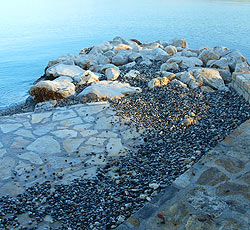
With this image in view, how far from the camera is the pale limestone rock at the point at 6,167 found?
4.68 metres

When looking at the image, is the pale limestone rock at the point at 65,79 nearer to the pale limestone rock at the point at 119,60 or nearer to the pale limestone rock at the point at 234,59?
the pale limestone rock at the point at 119,60

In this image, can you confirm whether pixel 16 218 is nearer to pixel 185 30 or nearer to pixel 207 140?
pixel 207 140

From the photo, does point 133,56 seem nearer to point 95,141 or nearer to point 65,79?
point 65,79

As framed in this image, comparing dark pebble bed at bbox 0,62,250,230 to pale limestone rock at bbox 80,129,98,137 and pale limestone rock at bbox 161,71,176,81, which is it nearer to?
pale limestone rock at bbox 80,129,98,137

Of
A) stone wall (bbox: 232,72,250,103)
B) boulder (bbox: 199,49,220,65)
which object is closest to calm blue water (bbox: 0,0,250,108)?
boulder (bbox: 199,49,220,65)

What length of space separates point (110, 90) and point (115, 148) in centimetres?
264

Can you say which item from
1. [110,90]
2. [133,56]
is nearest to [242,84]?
[110,90]

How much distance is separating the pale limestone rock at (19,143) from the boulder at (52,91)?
2.46 m

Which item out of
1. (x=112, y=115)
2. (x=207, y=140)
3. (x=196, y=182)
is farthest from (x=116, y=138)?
(x=196, y=182)

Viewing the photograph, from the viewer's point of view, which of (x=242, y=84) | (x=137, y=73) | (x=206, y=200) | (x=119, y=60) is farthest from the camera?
(x=119, y=60)

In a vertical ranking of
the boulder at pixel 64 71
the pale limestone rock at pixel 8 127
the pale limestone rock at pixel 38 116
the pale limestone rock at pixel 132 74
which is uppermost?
the pale limestone rock at pixel 132 74

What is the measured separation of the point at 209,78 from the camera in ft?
25.6

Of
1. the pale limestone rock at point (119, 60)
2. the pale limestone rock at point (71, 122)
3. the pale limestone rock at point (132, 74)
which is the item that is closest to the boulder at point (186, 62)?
the pale limestone rock at point (132, 74)

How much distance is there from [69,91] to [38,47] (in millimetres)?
12900
